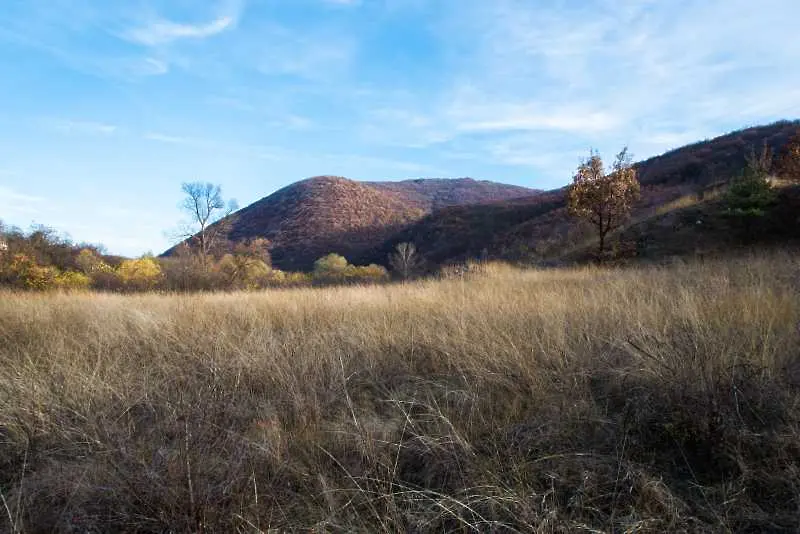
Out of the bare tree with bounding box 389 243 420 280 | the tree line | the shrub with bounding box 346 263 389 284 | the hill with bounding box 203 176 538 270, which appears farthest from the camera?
the hill with bounding box 203 176 538 270

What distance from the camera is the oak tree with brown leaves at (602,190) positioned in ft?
43.8

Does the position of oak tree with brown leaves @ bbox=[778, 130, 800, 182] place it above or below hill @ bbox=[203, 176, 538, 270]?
below

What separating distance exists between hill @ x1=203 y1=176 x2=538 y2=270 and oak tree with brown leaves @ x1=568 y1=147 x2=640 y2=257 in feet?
169

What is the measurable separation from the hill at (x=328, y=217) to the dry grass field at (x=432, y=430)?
200 feet

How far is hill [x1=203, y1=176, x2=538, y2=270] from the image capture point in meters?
70.9

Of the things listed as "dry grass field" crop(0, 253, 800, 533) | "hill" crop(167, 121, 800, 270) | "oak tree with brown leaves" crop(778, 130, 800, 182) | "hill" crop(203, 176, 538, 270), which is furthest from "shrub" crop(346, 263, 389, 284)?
"hill" crop(203, 176, 538, 270)

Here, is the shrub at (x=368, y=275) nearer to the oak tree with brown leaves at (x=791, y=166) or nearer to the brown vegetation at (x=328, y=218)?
the oak tree with brown leaves at (x=791, y=166)

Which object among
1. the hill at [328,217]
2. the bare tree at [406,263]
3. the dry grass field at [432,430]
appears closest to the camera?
the dry grass field at [432,430]

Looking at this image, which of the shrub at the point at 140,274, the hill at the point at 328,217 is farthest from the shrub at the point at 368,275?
the hill at the point at 328,217

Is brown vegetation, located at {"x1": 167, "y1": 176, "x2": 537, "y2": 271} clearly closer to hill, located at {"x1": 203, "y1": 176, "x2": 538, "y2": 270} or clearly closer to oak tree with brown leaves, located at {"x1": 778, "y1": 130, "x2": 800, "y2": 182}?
hill, located at {"x1": 203, "y1": 176, "x2": 538, "y2": 270}

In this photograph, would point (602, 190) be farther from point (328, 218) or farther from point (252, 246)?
point (328, 218)

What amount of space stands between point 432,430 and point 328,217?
8292cm

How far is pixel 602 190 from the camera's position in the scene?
13.4 m

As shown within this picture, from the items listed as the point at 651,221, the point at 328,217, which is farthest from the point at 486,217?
the point at 651,221
